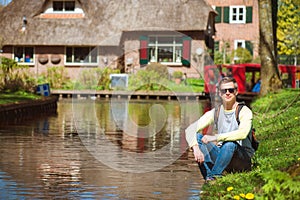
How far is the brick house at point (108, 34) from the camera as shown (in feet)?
163

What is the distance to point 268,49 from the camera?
27.0m

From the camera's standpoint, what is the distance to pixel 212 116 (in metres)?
9.42

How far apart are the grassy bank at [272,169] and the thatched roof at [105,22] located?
103ft

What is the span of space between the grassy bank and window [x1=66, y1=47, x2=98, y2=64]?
32.3 m

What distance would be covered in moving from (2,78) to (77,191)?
72.5ft

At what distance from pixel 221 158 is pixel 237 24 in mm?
49509

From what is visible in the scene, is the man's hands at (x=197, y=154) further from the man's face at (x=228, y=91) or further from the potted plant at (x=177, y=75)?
the potted plant at (x=177, y=75)

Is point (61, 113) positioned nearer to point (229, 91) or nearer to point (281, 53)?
point (229, 91)

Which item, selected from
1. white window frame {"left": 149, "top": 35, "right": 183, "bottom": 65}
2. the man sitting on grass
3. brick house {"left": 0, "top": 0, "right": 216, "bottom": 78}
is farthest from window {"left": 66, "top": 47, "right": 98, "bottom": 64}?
the man sitting on grass

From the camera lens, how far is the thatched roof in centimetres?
4984

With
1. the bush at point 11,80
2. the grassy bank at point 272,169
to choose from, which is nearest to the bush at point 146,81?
the bush at point 11,80

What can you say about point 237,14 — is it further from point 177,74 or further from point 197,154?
point 197,154

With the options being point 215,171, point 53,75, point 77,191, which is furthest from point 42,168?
point 53,75

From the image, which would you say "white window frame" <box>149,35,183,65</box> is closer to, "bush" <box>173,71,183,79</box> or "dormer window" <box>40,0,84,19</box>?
"bush" <box>173,71,183,79</box>
